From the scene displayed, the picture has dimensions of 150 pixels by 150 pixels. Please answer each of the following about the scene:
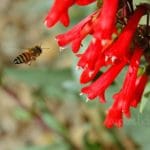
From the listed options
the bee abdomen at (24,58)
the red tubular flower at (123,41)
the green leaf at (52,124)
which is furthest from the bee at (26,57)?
the green leaf at (52,124)

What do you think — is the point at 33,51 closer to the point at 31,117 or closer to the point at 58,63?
the point at 31,117

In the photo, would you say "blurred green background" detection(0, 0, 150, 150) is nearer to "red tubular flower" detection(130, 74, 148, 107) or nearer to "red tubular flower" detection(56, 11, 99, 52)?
"red tubular flower" detection(130, 74, 148, 107)

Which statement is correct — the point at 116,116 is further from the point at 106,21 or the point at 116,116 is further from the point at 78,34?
the point at 106,21

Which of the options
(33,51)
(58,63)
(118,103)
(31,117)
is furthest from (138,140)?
(58,63)

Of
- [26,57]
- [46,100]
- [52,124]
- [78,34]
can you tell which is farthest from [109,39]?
[46,100]

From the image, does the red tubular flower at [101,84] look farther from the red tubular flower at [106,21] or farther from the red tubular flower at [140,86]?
the red tubular flower at [106,21]

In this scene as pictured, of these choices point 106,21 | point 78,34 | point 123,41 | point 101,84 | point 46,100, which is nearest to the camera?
point 106,21

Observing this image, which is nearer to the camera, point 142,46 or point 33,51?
point 142,46
